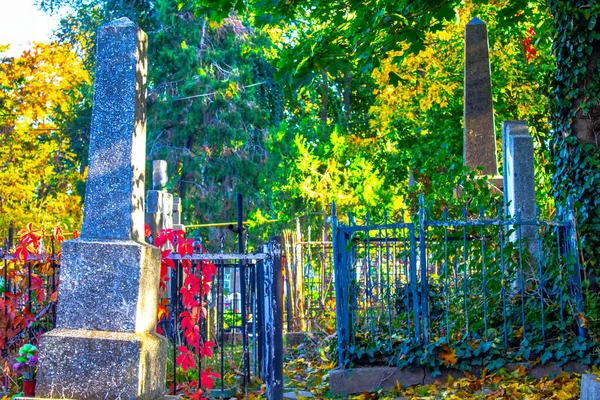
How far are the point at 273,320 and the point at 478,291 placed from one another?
329 cm

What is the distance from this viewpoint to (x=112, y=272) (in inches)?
230

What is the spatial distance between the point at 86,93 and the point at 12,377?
22.6 m

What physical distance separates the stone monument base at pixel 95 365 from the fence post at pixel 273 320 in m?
1.27

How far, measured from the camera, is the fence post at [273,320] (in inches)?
265

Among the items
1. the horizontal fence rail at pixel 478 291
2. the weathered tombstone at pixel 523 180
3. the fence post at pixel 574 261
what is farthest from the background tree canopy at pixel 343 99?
the horizontal fence rail at pixel 478 291

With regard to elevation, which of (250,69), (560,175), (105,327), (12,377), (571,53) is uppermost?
(250,69)

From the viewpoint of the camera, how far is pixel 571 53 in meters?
8.74

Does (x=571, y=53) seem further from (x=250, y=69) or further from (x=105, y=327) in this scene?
(x=250, y=69)

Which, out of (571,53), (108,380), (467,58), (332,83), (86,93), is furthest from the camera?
(332,83)

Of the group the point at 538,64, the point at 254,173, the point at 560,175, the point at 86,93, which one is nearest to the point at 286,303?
the point at 560,175

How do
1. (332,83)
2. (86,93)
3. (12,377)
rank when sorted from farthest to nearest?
(332,83) < (86,93) < (12,377)

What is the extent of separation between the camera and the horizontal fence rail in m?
8.59

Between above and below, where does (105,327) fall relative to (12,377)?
above

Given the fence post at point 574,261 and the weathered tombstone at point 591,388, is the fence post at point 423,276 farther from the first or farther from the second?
the weathered tombstone at point 591,388
